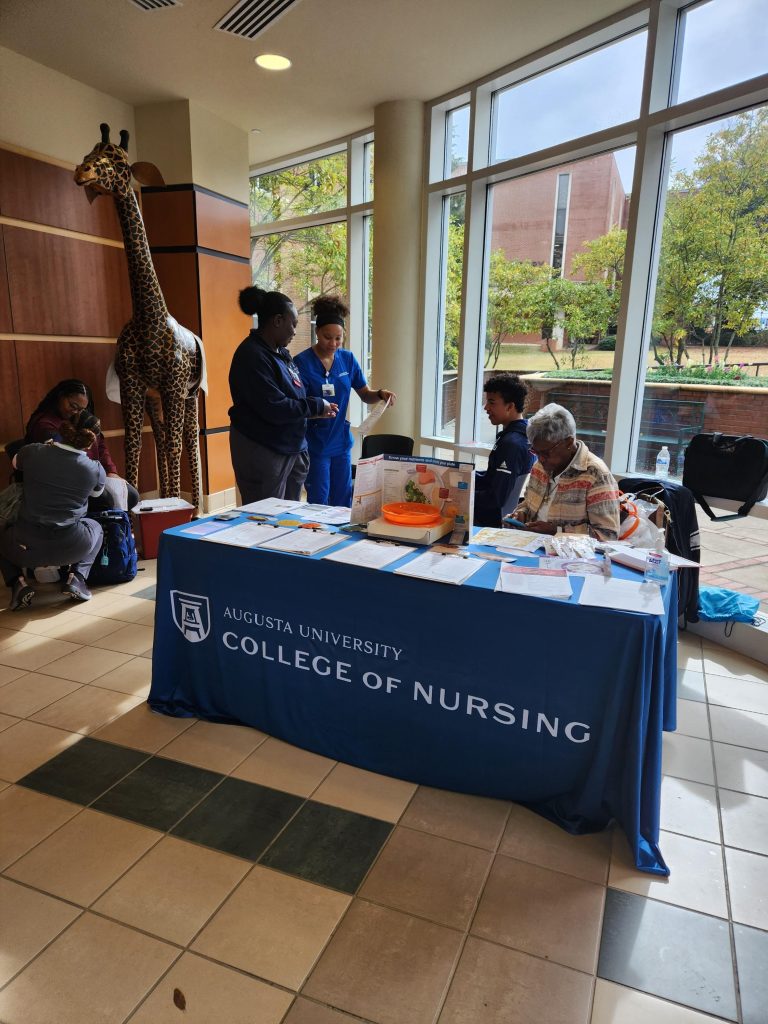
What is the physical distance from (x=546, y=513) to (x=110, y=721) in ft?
6.60

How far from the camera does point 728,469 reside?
3.19 metres

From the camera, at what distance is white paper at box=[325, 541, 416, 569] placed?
212 centimetres

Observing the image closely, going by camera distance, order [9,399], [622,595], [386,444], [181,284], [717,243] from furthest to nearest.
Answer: [181,284] → [386,444] → [9,399] → [717,243] → [622,595]

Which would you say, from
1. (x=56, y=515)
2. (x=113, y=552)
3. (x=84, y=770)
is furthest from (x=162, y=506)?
(x=84, y=770)

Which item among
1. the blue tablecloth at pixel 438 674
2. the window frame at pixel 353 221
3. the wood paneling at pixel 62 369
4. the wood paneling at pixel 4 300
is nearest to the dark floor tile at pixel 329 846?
the blue tablecloth at pixel 438 674

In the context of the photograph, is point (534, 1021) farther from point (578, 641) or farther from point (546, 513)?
point (546, 513)

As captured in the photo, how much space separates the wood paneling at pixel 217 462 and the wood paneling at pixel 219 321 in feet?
0.44

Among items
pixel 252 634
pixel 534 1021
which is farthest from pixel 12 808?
pixel 534 1021

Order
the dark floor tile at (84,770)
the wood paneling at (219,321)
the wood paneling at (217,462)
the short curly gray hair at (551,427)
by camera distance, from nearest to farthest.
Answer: the dark floor tile at (84,770), the short curly gray hair at (551,427), the wood paneling at (219,321), the wood paneling at (217,462)

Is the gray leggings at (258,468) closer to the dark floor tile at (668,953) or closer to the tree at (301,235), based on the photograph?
the dark floor tile at (668,953)

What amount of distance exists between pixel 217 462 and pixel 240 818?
413 centimetres

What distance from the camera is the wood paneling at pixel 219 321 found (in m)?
5.38

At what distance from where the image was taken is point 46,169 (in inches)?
168

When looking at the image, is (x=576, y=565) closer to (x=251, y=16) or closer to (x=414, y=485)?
(x=414, y=485)
